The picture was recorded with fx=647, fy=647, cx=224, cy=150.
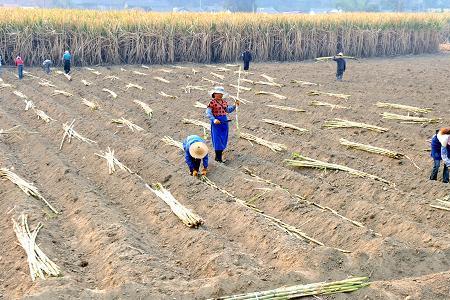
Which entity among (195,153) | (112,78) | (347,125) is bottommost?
(112,78)

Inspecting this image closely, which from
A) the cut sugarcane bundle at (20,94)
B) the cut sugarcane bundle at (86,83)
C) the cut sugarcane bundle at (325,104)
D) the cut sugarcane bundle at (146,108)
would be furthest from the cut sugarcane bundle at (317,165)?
the cut sugarcane bundle at (86,83)

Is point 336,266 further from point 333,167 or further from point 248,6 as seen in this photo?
point 248,6

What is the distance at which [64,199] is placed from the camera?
859 centimetres

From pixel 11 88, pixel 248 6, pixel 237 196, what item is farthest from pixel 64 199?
pixel 248 6

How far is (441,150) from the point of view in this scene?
29.0ft

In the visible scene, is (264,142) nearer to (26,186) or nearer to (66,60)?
(26,186)

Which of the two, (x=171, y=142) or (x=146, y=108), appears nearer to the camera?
(x=171, y=142)

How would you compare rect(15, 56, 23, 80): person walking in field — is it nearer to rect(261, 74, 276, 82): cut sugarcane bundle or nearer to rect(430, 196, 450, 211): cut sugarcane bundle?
rect(261, 74, 276, 82): cut sugarcane bundle

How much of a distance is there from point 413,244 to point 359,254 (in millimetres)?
1042

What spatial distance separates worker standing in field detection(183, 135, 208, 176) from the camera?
911 centimetres

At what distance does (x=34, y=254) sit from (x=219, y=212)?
98.6 inches

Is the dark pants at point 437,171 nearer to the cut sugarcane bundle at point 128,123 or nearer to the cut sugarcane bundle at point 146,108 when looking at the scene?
the cut sugarcane bundle at point 128,123

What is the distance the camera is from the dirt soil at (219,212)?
602 centimetres

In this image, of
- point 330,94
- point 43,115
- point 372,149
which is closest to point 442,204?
point 372,149
